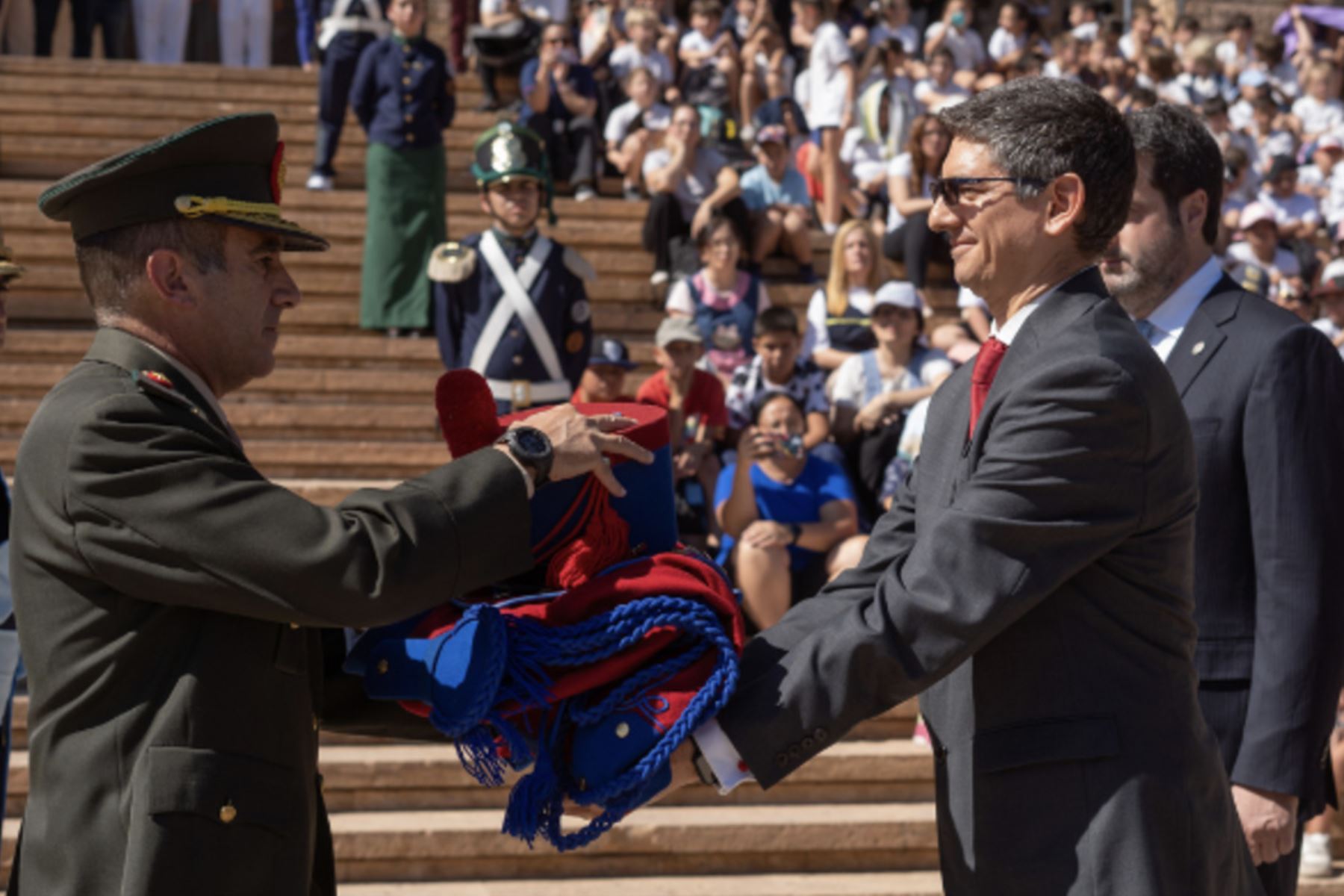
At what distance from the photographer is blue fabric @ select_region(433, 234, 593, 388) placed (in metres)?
7.58

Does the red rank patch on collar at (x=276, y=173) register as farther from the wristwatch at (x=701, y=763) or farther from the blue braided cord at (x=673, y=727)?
the wristwatch at (x=701, y=763)

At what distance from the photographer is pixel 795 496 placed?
7121mm

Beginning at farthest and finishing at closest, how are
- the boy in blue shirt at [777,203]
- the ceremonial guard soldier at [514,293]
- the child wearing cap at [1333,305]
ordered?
the boy in blue shirt at [777,203], the child wearing cap at [1333,305], the ceremonial guard soldier at [514,293]

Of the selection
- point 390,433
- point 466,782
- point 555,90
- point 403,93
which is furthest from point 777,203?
point 466,782

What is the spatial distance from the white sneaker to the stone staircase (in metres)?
0.07

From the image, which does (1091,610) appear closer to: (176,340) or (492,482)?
(492,482)

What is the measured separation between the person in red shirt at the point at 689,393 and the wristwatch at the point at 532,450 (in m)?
4.87

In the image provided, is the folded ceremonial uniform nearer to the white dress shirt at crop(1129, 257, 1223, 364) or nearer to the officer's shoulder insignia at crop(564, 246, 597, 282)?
the white dress shirt at crop(1129, 257, 1223, 364)

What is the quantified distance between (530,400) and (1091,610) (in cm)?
509

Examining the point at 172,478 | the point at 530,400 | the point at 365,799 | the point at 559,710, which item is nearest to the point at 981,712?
the point at 559,710

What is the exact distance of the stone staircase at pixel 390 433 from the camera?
5.94 meters

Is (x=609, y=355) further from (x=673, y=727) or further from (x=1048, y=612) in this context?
(x=1048, y=612)

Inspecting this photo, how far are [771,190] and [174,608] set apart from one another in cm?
875

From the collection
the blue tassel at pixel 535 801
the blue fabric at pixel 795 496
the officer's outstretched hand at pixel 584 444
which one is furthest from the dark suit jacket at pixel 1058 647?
the blue fabric at pixel 795 496
